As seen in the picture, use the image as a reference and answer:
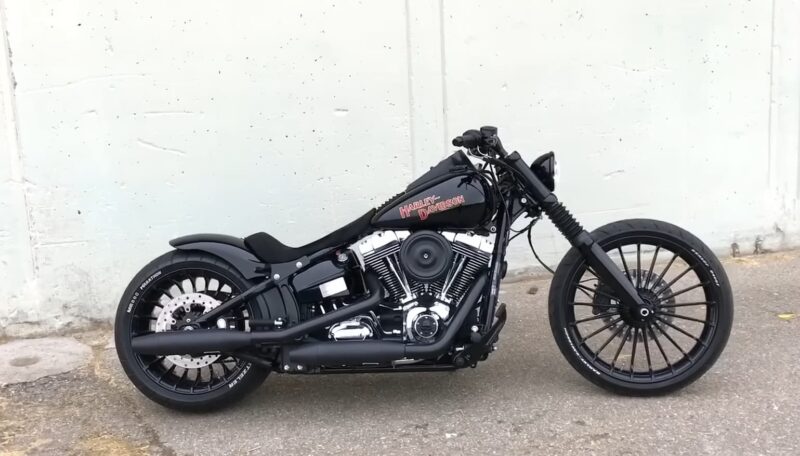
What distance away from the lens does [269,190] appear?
4930mm

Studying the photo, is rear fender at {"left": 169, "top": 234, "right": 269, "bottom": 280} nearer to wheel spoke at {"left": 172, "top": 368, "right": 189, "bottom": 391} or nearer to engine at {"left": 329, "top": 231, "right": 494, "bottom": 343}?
engine at {"left": 329, "top": 231, "right": 494, "bottom": 343}

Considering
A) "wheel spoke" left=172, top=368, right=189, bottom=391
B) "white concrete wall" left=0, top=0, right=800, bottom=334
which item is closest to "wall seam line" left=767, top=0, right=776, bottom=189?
"white concrete wall" left=0, top=0, right=800, bottom=334

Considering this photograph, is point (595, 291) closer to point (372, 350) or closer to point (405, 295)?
point (405, 295)

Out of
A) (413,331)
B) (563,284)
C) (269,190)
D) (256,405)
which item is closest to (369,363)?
(413,331)

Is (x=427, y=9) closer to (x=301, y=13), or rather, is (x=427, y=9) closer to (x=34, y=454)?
(x=301, y=13)

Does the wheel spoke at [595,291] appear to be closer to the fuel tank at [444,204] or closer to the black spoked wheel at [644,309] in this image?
the black spoked wheel at [644,309]

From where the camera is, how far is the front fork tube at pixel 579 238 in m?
3.51

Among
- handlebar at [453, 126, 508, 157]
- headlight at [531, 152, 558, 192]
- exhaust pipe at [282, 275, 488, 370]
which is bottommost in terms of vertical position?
exhaust pipe at [282, 275, 488, 370]

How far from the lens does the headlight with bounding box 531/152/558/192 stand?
11.6 feet

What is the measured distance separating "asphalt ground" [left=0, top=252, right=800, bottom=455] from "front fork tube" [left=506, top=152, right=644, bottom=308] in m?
0.55

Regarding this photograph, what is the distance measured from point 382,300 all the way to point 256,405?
34.4 inches

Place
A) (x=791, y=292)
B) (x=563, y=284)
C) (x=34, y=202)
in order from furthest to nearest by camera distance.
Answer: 1. (x=791, y=292)
2. (x=34, y=202)
3. (x=563, y=284)

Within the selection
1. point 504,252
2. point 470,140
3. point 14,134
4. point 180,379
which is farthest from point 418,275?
point 14,134

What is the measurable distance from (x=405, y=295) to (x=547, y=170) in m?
0.90
